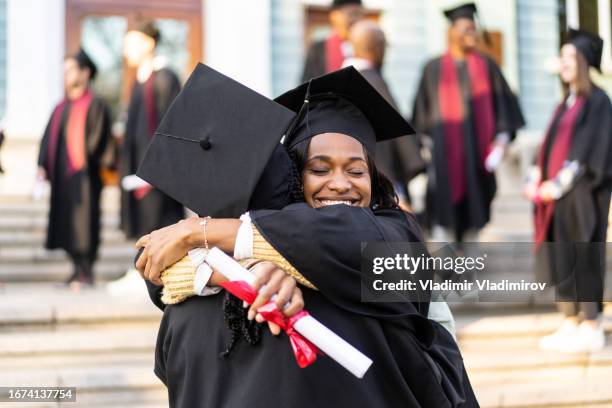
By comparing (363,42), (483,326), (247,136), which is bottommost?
(483,326)

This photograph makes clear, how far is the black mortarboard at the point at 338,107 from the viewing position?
1.98 metres

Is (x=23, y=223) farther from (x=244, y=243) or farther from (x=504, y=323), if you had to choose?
(x=244, y=243)

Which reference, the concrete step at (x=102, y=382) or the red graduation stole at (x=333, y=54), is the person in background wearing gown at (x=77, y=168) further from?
the concrete step at (x=102, y=382)

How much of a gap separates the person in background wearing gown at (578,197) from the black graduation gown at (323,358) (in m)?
3.46

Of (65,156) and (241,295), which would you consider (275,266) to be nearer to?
(241,295)

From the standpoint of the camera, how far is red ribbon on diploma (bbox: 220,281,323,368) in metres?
1.51

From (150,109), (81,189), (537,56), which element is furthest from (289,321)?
(537,56)

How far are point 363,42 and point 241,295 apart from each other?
4127 mm

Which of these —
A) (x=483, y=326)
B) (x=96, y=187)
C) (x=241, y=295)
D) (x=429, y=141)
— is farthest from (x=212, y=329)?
(x=96, y=187)

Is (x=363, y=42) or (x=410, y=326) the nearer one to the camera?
(x=410, y=326)

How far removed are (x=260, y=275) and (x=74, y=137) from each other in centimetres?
571

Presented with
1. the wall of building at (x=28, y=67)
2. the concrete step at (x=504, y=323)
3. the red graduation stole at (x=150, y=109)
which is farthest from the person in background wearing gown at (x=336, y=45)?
the wall of building at (x=28, y=67)

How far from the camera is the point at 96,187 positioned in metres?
6.92

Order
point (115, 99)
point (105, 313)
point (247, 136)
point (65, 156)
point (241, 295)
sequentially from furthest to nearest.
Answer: point (115, 99) → point (65, 156) → point (105, 313) → point (247, 136) → point (241, 295)
